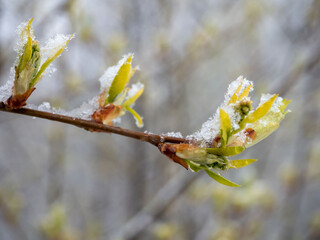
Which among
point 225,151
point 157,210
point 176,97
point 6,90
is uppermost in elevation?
point 176,97

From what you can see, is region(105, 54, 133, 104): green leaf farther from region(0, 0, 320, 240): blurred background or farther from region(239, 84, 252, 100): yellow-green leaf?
region(0, 0, 320, 240): blurred background

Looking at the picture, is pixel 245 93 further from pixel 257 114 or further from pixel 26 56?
pixel 26 56

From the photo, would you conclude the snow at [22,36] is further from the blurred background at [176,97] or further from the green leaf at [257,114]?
the blurred background at [176,97]

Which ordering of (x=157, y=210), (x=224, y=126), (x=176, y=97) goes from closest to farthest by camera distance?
(x=224, y=126)
(x=157, y=210)
(x=176, y=97)

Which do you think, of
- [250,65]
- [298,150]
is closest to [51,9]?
[298,150]

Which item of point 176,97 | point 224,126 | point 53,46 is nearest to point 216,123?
point 224,126

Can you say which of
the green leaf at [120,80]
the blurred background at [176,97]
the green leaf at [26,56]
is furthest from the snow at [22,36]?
the blurred background at [176,97]

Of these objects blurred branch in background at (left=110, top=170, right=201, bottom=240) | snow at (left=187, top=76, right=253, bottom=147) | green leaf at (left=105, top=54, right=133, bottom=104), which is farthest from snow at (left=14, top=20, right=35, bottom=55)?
blurred branch in background at (left=110, top=170, right=201, bottom=240)

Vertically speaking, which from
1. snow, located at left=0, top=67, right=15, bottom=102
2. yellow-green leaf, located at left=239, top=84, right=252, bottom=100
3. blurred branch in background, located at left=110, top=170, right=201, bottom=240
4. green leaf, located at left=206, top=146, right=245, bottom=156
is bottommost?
green leaf, located at left=206, top=146, right=245, bottom=156
